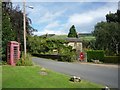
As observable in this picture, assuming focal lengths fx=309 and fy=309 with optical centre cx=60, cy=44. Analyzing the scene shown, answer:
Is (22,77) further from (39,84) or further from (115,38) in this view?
(115,38)

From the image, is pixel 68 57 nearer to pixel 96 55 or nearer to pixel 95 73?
pixel 96 55

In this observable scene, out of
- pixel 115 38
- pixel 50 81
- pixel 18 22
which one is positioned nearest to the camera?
pixel 50 81

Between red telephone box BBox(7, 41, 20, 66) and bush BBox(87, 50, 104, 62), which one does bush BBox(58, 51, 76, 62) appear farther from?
red telephone box BBox(7, 41, 20, 66)

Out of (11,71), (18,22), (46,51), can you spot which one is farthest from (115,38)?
(11,71)

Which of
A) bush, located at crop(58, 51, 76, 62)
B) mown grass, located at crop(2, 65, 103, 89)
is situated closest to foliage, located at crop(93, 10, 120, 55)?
bush, located at crop(58, 51, 76, 62)

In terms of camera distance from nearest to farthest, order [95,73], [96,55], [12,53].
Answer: [95,73] → [12,53] → [96,55]

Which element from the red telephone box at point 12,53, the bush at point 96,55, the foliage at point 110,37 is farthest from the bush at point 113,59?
the red telephone box at point 12,53

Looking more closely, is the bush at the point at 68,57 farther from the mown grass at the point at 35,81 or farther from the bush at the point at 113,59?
the mown grass at the point at 35,81

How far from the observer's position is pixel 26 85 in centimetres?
1499

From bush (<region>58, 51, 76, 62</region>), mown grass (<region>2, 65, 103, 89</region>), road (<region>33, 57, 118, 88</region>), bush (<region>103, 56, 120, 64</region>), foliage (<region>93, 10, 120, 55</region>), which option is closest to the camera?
mown grass (<region>2, 65, 103, 89</region>)

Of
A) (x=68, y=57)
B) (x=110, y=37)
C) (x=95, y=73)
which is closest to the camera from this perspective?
(x=95, y=73)

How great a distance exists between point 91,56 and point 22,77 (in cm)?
3577

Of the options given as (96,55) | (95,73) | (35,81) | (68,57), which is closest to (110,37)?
(96,55)

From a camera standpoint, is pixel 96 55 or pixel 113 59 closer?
pixel 113 59
